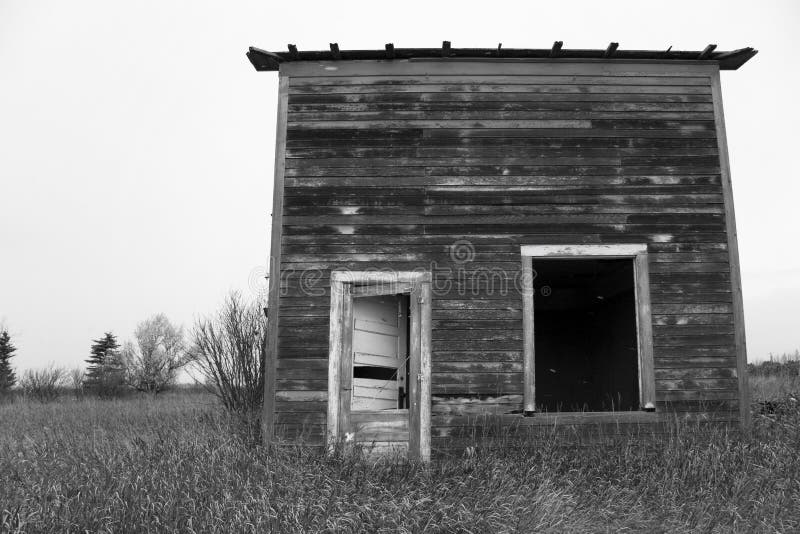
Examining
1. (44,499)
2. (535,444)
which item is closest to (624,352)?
(535,444)

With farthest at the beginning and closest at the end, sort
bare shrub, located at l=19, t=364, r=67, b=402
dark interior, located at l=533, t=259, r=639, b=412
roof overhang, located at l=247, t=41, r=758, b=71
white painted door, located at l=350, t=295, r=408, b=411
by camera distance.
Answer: bare shrub, located at l=19, t=364, r=67, b=402, dark interior, located at l=533, t=259, r=639, b=412, roof overhang, located at l=247, t=41, r=758, b=71, white painted door, located at l=350, t=295, r=408, b=411

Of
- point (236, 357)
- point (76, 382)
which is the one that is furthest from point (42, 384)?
point (236, 357)

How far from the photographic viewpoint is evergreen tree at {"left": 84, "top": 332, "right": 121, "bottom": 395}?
23.2 m

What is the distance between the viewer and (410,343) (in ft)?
25.8

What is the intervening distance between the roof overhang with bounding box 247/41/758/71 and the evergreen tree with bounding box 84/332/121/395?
18543 mm

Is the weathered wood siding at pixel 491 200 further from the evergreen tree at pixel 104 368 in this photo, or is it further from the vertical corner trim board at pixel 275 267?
the evergreen tree at pixel 104 368

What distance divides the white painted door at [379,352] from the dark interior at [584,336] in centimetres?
313

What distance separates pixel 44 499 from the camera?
5.51 m

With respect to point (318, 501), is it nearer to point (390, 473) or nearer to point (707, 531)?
point (390, 473)

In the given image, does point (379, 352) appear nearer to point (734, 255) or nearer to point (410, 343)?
point (410, 343)

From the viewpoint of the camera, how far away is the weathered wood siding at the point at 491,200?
772 centimetres

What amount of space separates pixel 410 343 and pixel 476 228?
1.64 metres

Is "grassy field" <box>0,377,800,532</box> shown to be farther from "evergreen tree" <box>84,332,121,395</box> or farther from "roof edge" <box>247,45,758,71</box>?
"evergreen tree" <box>84,332,121,395</box>

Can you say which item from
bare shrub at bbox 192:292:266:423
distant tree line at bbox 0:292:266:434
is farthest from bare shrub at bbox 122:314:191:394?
bare shrub at bbox 192:292:266:423
